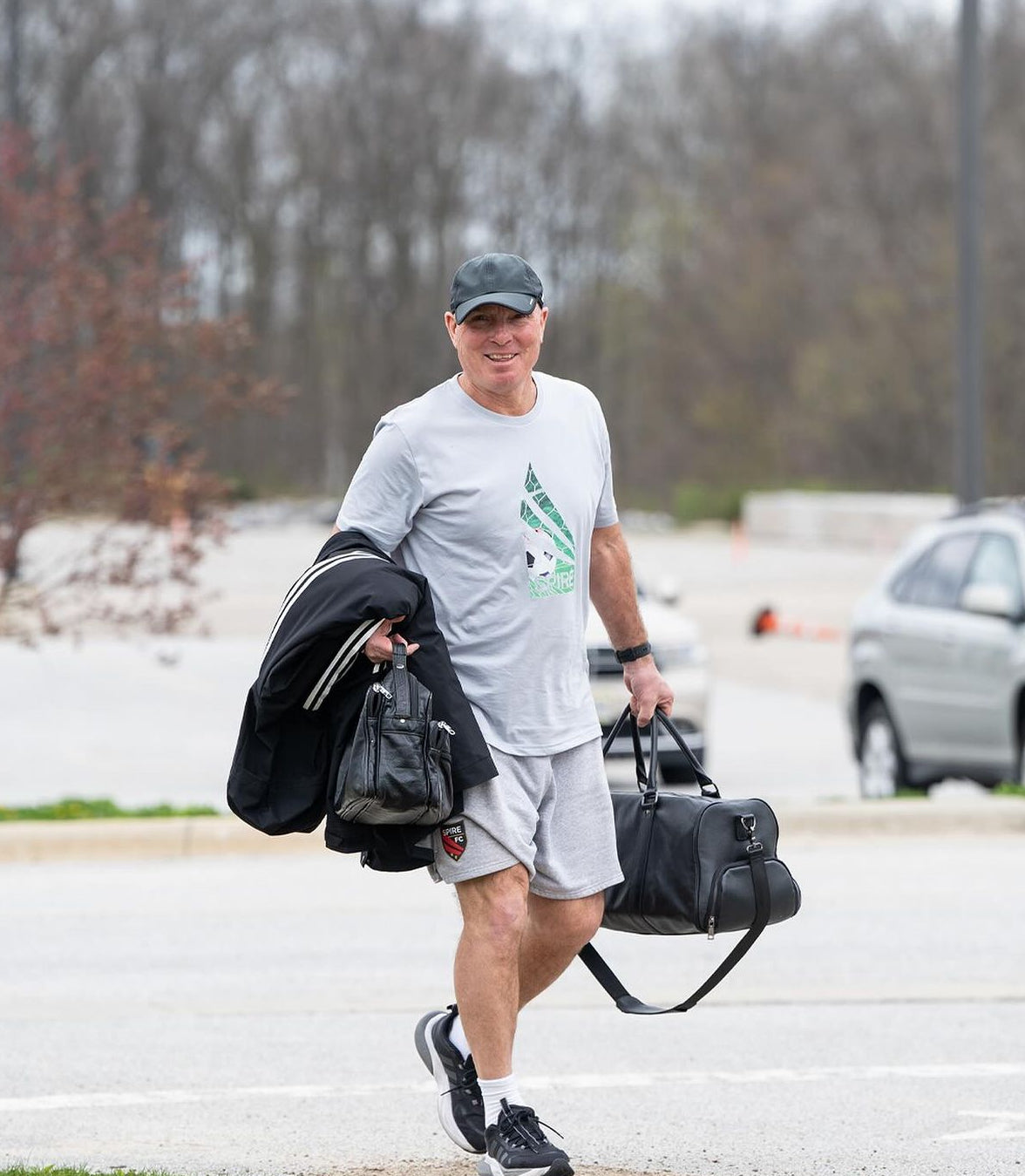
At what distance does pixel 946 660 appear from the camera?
11.2 meters

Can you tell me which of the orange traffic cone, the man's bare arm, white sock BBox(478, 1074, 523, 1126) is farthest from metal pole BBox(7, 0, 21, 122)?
white sock BBox(478, 1074, 523, 1126)

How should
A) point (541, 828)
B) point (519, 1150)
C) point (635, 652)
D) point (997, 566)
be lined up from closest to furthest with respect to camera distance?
1. point (519, 1150)
2. point (541, 828)
3. point (635, 652)
4. point (997, 566)

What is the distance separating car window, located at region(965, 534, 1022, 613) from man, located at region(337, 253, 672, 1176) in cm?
674

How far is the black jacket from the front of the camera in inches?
168

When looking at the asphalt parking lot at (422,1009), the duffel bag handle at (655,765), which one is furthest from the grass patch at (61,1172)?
the duffel bag handle at (655,765)

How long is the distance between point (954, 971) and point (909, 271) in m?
45.2

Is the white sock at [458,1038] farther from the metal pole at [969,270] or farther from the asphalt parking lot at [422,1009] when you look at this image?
the metal pole at [969,270]

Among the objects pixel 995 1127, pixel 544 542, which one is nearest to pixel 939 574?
pixel 995 1127

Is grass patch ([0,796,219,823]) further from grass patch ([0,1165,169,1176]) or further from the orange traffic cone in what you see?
the orange traffic cone

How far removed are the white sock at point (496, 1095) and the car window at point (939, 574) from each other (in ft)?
24.1

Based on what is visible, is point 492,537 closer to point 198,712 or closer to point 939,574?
point 939,574

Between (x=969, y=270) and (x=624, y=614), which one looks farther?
(x=969, y=270)

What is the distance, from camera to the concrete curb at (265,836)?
32.0 ft

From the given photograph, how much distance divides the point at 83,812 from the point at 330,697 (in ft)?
20.4
